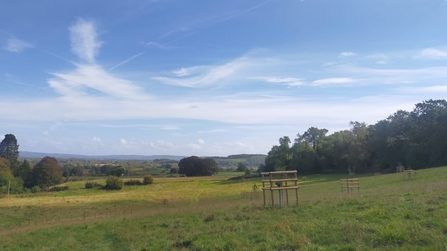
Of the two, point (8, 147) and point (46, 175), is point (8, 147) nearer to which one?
point (8, 147)

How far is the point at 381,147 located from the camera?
3140 inches

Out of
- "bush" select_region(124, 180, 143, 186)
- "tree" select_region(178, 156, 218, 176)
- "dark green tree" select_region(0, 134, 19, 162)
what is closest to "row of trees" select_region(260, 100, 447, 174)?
"tree" select_region(178, 156, 218, 176)

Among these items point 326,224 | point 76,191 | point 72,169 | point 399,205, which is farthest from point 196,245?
point 72,169

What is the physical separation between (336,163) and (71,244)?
92.8 metres

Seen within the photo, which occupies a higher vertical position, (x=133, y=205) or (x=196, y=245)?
(x=196, y=245)

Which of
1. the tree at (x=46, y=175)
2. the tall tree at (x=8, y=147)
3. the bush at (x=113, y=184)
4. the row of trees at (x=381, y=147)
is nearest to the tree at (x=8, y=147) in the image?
the tall tree at (x=8, y=147)

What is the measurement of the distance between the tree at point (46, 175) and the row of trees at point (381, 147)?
63.0 meters

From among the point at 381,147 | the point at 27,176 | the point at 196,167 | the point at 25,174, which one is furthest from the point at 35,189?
the point at 381,147

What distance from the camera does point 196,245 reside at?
439 inches

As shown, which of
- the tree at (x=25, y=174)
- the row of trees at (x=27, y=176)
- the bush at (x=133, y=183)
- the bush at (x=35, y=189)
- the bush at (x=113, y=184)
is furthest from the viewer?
the tree at (x=25, y=174)

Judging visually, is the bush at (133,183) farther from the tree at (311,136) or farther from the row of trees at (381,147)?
the tree at (311,136)

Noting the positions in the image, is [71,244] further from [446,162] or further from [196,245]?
[446,162]

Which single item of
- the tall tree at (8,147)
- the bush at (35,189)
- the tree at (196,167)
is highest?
the tall tree at (8,147)

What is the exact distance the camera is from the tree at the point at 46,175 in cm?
9681
